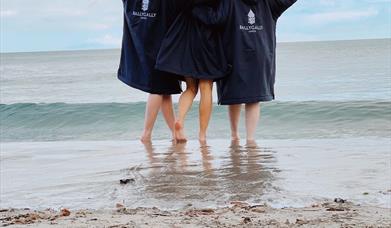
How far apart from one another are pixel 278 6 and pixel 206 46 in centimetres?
78

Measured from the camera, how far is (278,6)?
263 inches

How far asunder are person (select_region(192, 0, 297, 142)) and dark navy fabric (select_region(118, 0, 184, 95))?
0.31 meters

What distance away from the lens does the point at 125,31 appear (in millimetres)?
6863

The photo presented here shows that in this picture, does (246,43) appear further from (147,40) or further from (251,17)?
(147,40)

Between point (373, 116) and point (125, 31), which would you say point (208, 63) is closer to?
point (125, 31)

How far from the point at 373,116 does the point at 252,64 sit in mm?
4928

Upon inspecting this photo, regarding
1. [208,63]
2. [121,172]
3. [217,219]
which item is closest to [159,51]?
[208,63]

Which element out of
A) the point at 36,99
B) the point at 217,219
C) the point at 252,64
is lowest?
Answer: the point at 36,99

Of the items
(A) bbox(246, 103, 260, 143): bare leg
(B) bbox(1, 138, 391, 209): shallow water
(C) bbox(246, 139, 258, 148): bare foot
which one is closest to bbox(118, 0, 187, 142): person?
(B) bbox(1, 138, 391, 209): shallow water

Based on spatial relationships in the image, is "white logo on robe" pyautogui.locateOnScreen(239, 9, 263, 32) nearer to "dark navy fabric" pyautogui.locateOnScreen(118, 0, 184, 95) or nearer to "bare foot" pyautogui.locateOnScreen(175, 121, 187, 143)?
"dark navy fabric" pyautogui.locateOnScreen(118, 0, 184, 95)

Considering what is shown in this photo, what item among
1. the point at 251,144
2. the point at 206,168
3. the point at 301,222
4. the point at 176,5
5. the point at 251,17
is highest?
the point at 176,5

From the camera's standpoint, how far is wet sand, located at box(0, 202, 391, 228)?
3.32 m

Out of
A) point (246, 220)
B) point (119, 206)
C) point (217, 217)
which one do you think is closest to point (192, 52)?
point (119, 206)

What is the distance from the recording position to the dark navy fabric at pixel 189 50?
650 centimetres
